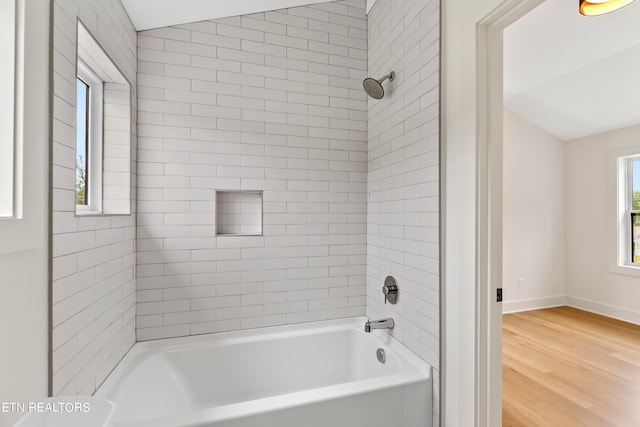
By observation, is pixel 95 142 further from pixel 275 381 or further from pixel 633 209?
pixel 633 209

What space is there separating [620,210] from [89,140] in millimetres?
5350

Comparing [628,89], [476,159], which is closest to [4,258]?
[476,159]

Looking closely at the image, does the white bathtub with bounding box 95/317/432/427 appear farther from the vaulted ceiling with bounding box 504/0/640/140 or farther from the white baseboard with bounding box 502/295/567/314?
the white baseboard with bounding box 502/295/567/314

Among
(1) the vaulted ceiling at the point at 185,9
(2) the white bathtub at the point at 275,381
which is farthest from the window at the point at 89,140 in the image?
(2) the white bathtub at the point at 275,381

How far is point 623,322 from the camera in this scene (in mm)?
3584

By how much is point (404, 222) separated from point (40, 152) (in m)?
1.64

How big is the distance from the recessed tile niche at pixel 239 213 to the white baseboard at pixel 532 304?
3478mm

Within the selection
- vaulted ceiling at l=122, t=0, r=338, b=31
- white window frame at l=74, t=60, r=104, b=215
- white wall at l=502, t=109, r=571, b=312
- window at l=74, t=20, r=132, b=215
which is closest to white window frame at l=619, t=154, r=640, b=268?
white wall at l=502, t=109, r=571, b=312

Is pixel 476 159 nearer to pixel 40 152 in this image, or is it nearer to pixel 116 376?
pixel 40 152

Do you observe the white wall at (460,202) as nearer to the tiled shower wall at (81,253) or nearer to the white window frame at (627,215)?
the tiled shower wall at (81,253)

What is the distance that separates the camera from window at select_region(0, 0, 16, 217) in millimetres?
815

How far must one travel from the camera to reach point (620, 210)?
376cm

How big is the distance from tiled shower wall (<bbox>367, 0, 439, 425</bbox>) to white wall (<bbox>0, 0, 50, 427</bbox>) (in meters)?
1.56

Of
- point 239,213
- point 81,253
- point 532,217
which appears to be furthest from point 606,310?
point 81,253
